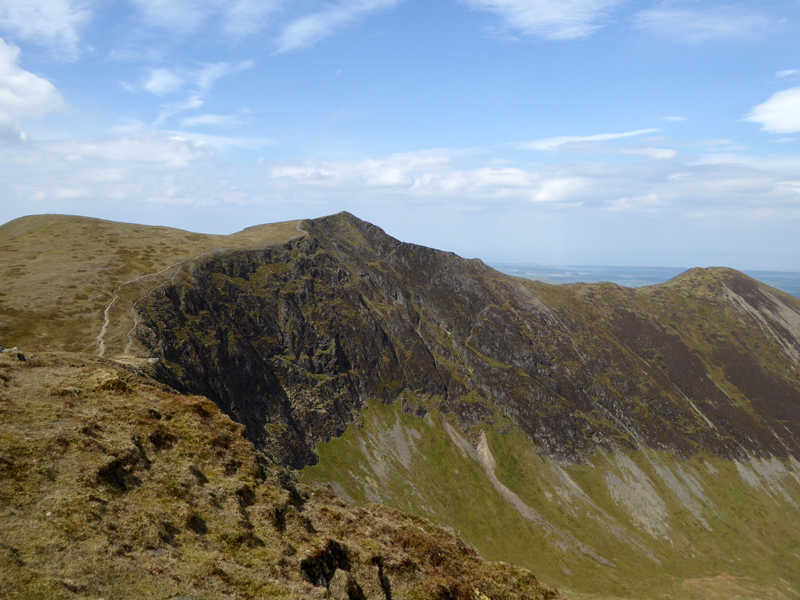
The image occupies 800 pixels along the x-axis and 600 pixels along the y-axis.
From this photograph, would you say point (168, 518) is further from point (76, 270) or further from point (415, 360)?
point (415, 360)

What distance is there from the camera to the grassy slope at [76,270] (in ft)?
259

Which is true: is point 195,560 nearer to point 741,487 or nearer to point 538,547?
point 538,547

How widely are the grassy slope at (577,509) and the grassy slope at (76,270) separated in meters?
64.2

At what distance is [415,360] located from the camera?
523 feet

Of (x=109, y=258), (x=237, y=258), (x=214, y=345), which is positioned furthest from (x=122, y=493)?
(x=237, y=258)

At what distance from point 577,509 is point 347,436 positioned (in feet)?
250

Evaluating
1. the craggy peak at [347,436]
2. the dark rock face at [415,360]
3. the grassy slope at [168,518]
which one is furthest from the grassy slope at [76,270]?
the grassy slope at [168,518]

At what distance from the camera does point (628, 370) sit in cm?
18275

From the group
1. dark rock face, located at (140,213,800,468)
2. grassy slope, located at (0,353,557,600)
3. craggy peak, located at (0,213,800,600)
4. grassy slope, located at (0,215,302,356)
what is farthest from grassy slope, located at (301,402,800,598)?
grassy slope, located at (0,353,557,600)

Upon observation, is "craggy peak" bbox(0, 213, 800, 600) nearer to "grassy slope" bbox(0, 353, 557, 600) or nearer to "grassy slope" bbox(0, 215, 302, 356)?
"grassy slope" bbox(0, 353, 557, 600)

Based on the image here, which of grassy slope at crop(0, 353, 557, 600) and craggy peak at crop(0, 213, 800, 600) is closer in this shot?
grassy slope at crop(0, 353, 557, 600)

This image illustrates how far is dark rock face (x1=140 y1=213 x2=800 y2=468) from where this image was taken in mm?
116750

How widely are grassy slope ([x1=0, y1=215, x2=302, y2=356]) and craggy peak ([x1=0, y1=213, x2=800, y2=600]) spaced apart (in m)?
0.81

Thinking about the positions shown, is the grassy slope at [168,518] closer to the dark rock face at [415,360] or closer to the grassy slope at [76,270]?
the grassy slope at [76,270]
